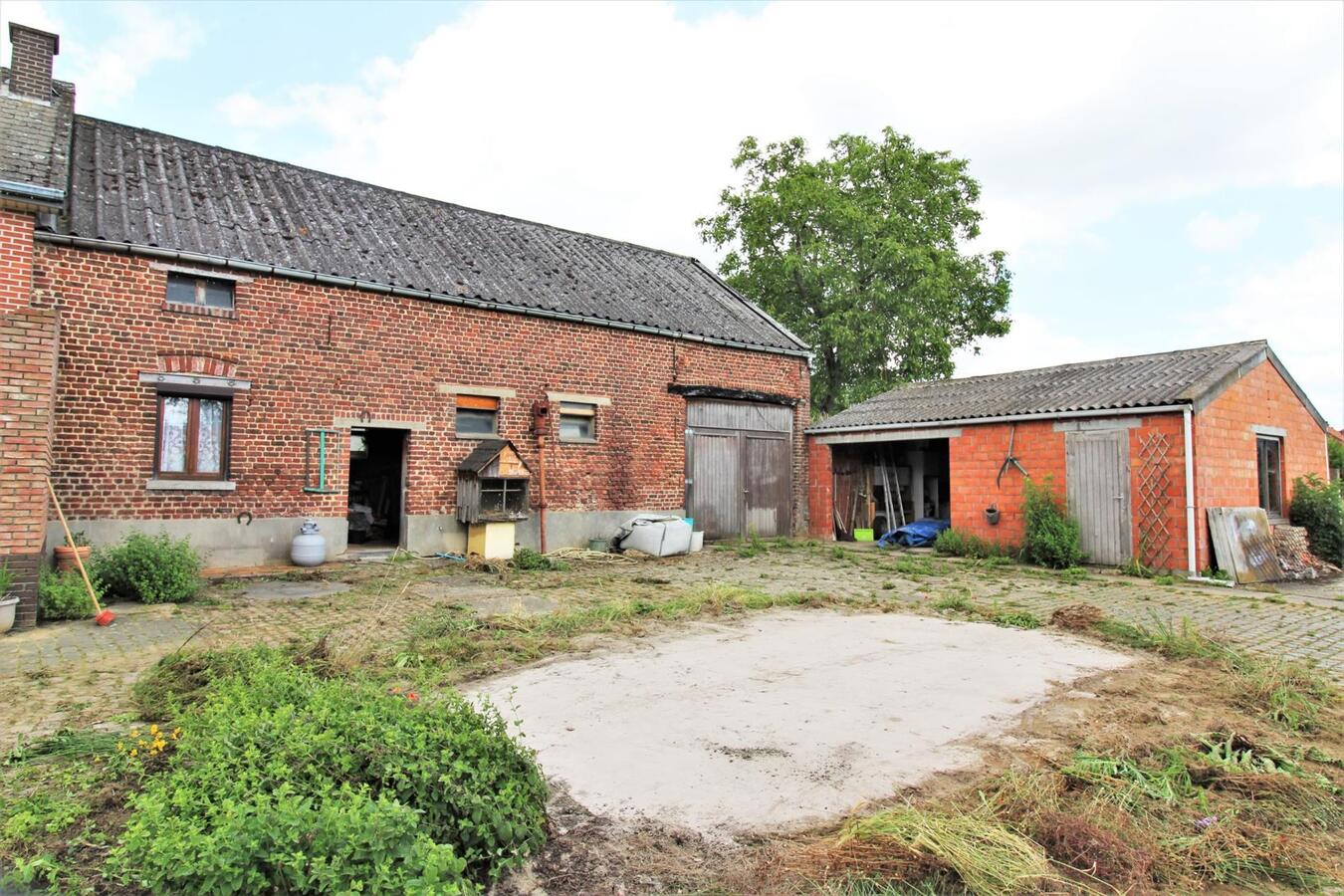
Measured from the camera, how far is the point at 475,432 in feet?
43.4

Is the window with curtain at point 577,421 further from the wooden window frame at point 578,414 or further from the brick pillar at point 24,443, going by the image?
the brick pillar at point 24,443

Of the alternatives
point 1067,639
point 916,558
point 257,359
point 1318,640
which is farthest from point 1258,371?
point 257,359

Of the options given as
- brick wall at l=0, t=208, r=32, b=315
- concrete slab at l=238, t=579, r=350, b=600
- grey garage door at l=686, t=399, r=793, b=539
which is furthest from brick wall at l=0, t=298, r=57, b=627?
grey garage door at l=686, t=399, r=793, b=539

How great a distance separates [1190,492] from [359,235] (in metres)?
13.7

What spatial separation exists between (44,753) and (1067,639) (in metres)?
6.98

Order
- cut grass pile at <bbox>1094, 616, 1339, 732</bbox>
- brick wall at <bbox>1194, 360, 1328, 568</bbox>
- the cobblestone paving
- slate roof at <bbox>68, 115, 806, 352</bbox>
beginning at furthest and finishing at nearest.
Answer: brick wall at <bbox>1194, 360, 1328, 568</bbox> → slate roof at <bbox>68, 115, 806, 352</bbox> → the cobblestone paving → cut grass pile at <bbox>1094, 616, 1339, 732</bbox>

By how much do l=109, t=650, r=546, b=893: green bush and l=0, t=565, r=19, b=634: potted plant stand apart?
174 inches

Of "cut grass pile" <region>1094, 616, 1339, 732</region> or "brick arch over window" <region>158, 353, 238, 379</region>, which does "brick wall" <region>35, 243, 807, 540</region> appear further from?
"cut grass pile" <region>1094, 616, 1339, 732</region>

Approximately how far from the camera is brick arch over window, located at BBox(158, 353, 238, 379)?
34.2ft

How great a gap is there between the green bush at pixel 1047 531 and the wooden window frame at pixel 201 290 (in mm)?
12688

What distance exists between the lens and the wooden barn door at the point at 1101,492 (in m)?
12.1

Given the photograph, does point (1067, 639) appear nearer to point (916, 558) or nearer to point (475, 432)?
point (916, 558)

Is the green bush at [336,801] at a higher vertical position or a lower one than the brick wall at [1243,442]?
lower

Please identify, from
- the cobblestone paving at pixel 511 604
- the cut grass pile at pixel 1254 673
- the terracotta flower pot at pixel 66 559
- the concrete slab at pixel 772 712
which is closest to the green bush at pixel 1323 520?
the cobblestone paving at pixel 511 604
